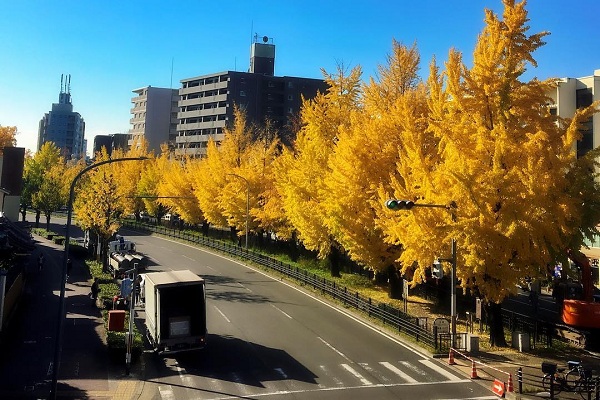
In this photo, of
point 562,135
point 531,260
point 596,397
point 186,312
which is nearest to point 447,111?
point 562,135

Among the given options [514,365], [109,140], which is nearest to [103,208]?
[514,365]

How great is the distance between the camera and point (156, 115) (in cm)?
11444

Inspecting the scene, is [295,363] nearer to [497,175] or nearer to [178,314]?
[178,314]

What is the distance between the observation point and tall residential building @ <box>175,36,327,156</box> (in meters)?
93.5

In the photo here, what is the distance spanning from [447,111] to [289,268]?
18.8 m

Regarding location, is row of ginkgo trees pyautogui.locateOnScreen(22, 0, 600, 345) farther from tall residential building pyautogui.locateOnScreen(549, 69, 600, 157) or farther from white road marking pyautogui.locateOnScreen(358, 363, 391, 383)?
tall residential building pyautogui.locateOnScreen(549, 69, 600, 157)

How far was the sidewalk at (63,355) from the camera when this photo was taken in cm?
1438

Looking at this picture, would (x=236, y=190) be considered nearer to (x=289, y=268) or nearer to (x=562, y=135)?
(x=289, y=268)

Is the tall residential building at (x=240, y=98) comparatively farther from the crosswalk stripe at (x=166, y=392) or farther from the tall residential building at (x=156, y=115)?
the crosswalk stripe at (x=166, y=392)

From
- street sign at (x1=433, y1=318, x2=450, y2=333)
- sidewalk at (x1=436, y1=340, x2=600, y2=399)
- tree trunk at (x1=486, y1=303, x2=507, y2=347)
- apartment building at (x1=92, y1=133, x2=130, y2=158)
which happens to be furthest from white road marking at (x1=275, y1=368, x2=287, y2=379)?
apartment building at (x1=92, y1=133, x2=130, y2=158)

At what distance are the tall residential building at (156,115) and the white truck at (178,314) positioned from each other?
331ft

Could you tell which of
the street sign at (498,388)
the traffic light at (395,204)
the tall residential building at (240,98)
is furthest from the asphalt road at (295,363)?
the tall residential building at (240,98)

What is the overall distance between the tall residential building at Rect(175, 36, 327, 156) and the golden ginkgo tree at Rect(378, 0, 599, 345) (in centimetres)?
7362

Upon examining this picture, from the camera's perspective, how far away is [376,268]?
2600 cm
